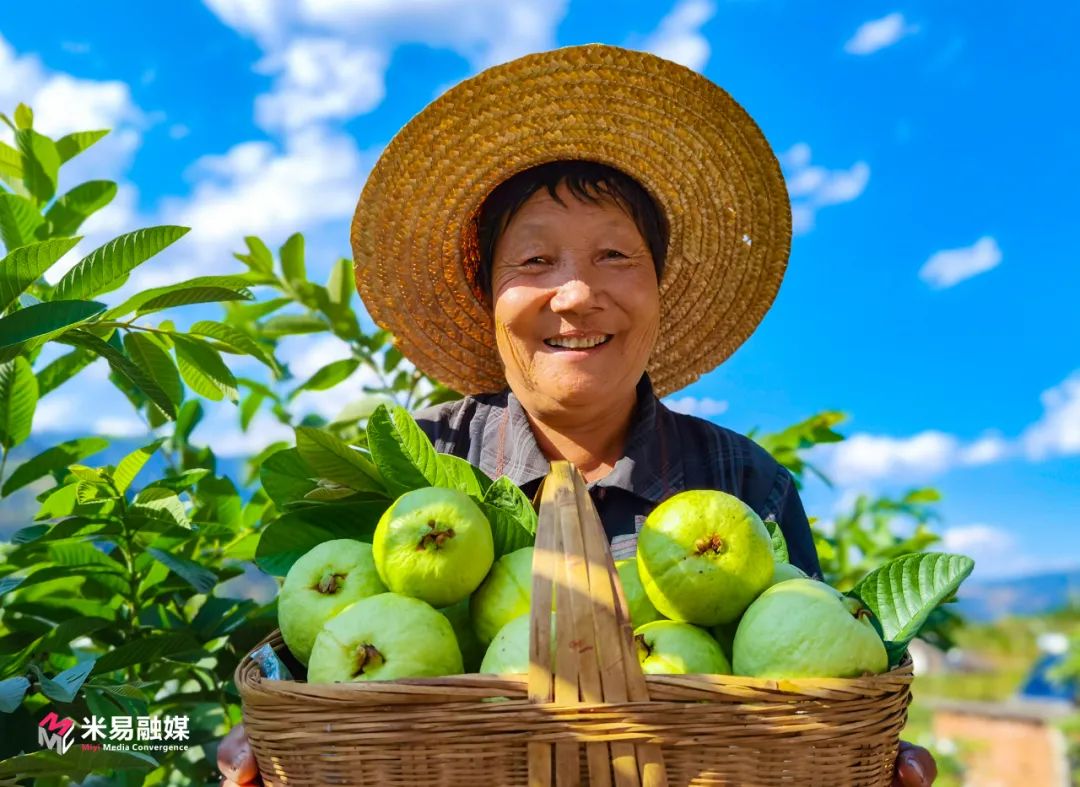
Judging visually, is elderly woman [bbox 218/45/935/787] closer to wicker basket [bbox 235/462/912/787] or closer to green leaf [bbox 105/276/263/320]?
green leaf [bbox 105/276/263/320]

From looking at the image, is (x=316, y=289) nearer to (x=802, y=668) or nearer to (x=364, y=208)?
(x=364, y=208)

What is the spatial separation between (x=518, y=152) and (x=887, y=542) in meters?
1.44

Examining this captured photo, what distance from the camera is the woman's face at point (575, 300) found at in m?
1.54

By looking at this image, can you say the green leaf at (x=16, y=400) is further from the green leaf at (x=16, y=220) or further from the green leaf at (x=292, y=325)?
the green leaf at (x=292, y=325)

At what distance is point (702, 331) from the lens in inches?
78.6

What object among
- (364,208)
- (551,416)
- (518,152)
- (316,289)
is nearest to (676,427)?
(551,416)

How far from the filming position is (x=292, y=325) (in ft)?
7.16

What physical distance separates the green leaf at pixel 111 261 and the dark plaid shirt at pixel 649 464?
699 millimetres

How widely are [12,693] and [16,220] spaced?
766 millimetres

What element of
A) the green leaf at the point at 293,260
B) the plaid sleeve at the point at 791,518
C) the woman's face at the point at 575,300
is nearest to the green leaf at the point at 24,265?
the woman's face at the point at 575,300

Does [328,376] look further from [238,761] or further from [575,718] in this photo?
[575,718]

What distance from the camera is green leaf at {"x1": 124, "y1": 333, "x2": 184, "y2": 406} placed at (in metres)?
1.38

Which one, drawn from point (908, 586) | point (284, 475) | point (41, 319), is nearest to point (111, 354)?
point (41, 319)

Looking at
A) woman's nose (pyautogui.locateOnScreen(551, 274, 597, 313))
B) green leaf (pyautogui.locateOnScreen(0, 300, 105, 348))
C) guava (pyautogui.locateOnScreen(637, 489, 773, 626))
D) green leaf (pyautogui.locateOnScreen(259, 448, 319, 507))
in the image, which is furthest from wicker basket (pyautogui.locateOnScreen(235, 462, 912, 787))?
woman's nose (pyautogui.locateOnScreen(551, 274, 597, 313))
